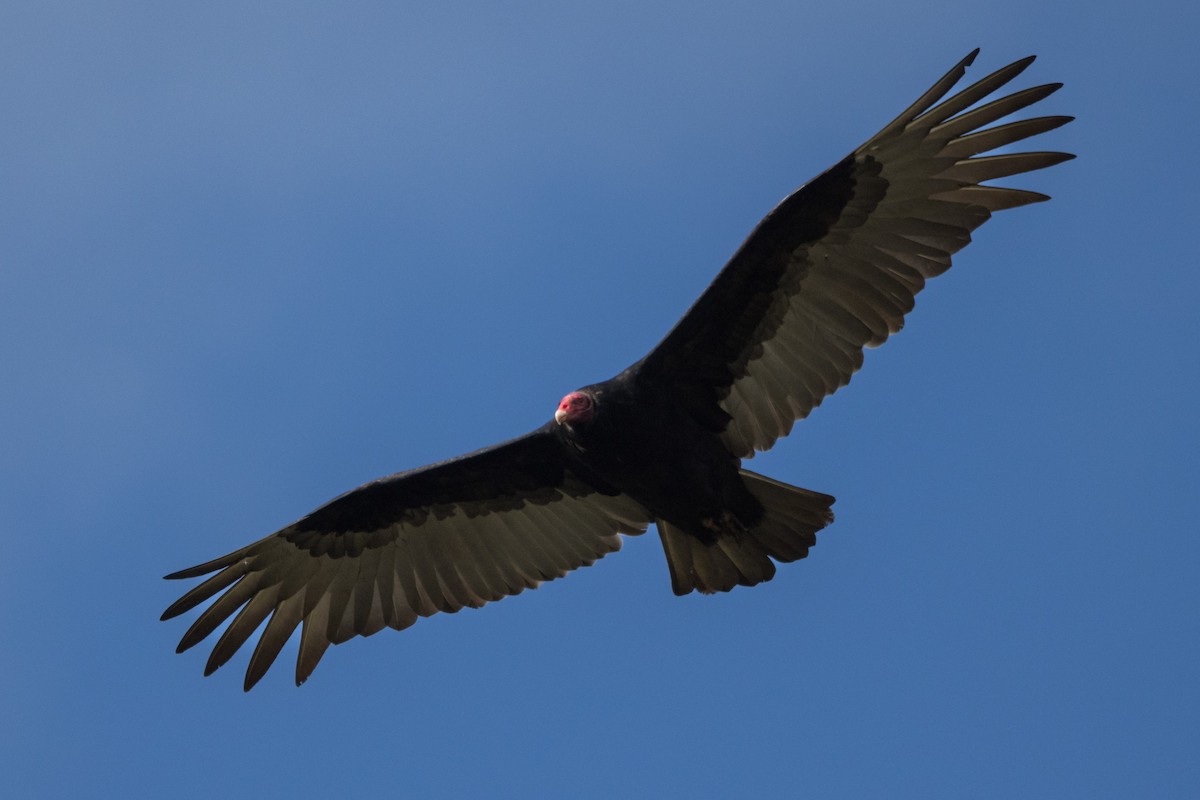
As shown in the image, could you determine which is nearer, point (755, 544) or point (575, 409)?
point (575, 409)

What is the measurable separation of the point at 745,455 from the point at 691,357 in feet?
2.22

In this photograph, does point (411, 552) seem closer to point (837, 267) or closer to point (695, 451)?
point (695, 451)

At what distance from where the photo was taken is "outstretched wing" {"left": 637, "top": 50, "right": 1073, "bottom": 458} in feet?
28.1

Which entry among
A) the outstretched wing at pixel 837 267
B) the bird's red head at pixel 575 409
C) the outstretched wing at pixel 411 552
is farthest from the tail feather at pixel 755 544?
the bird's red head at pixel 575 409

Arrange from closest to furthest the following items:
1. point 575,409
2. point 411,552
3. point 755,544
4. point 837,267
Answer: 1. point 575,409
2. point 837,267
3. point 755,544
4. point 411,552

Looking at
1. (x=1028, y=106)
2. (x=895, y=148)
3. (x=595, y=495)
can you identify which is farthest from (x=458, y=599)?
(x=1028, y=106)

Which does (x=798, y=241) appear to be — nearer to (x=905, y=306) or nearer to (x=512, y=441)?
(x=905, y=306)

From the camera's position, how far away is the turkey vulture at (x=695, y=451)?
861cm

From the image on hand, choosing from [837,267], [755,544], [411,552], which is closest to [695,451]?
[755,544]

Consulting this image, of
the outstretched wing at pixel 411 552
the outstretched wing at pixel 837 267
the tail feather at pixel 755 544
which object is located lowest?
the tail feather at pixel 755 544

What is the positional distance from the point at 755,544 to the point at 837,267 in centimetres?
168

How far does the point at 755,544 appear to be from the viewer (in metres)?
9.06

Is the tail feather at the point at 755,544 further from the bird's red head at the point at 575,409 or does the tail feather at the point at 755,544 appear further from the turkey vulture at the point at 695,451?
the bird's red head at the point at 575,409

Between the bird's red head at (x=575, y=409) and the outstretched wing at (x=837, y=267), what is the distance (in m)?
0.44
